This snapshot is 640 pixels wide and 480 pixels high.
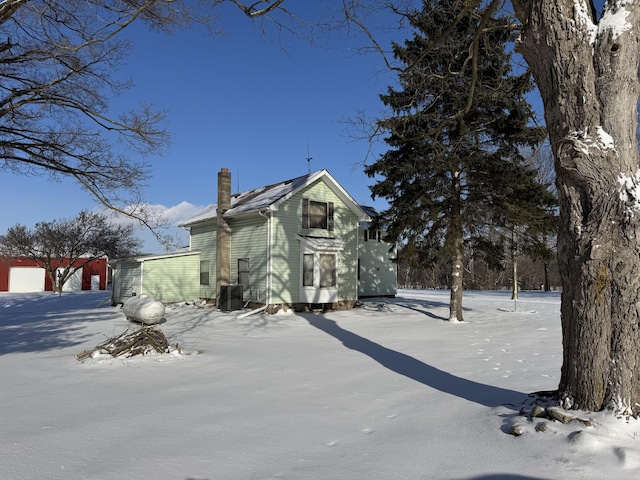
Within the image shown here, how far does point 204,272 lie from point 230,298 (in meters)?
4.06

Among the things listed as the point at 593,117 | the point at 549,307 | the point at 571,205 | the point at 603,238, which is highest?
the point at 593,117

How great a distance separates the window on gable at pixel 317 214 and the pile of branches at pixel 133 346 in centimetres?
1011

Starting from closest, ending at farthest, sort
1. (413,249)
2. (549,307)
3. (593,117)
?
(593,117) < (413,249) < (549,307)

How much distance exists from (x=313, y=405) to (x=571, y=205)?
357 cm

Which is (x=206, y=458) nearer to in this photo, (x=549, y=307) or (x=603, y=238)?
(x=603, y=238)

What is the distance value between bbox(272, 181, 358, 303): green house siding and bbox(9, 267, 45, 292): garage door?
3105 centimetres

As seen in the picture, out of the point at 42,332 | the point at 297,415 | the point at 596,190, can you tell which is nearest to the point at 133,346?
the point at 297,415

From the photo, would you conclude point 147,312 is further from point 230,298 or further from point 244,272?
point 244,272

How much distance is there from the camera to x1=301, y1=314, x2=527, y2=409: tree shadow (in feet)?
17.0

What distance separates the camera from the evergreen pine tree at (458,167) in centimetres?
1266

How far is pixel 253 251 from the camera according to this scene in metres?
17.4

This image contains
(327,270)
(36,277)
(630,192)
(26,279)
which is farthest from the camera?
(36,277)

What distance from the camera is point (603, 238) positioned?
3795mm

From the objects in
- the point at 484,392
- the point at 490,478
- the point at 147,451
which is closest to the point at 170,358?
the point at 147,451
